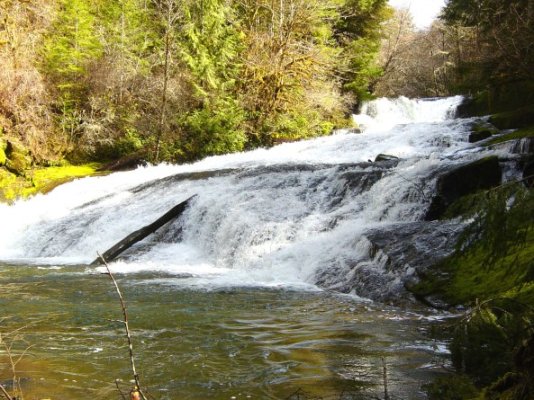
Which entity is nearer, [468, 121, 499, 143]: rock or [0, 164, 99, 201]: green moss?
[468, 121, 499, 143]: rock

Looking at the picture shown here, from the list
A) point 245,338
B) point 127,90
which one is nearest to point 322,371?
point 245,338

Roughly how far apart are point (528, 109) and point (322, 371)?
14.5 m

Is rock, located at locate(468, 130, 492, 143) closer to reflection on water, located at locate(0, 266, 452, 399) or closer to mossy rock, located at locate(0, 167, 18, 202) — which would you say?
reflection on water, located at locate(0, 266, 452, 399)

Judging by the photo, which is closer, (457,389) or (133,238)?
(457,389)

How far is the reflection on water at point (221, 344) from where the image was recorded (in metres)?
4.02

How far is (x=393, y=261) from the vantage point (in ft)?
24.3

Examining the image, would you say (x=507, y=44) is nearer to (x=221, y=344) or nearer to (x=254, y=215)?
(x=254, y=215)

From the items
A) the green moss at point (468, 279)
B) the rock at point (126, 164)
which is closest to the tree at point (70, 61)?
the rock at point (126, 164)

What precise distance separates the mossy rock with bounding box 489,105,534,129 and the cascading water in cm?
109

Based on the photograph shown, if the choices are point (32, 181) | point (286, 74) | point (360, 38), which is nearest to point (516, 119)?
point (286, 74)

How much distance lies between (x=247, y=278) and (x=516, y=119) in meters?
11.0

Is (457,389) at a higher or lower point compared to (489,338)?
lower

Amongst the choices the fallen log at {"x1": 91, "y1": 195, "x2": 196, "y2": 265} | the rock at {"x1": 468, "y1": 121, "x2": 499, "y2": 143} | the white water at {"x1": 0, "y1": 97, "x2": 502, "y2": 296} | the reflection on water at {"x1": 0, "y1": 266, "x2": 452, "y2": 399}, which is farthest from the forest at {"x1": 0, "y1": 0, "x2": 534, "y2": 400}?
the reflection on water at {"x1": 0, "y1": 266, "x2": 452, "y2": 399}

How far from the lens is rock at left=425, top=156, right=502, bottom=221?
9188 mm
